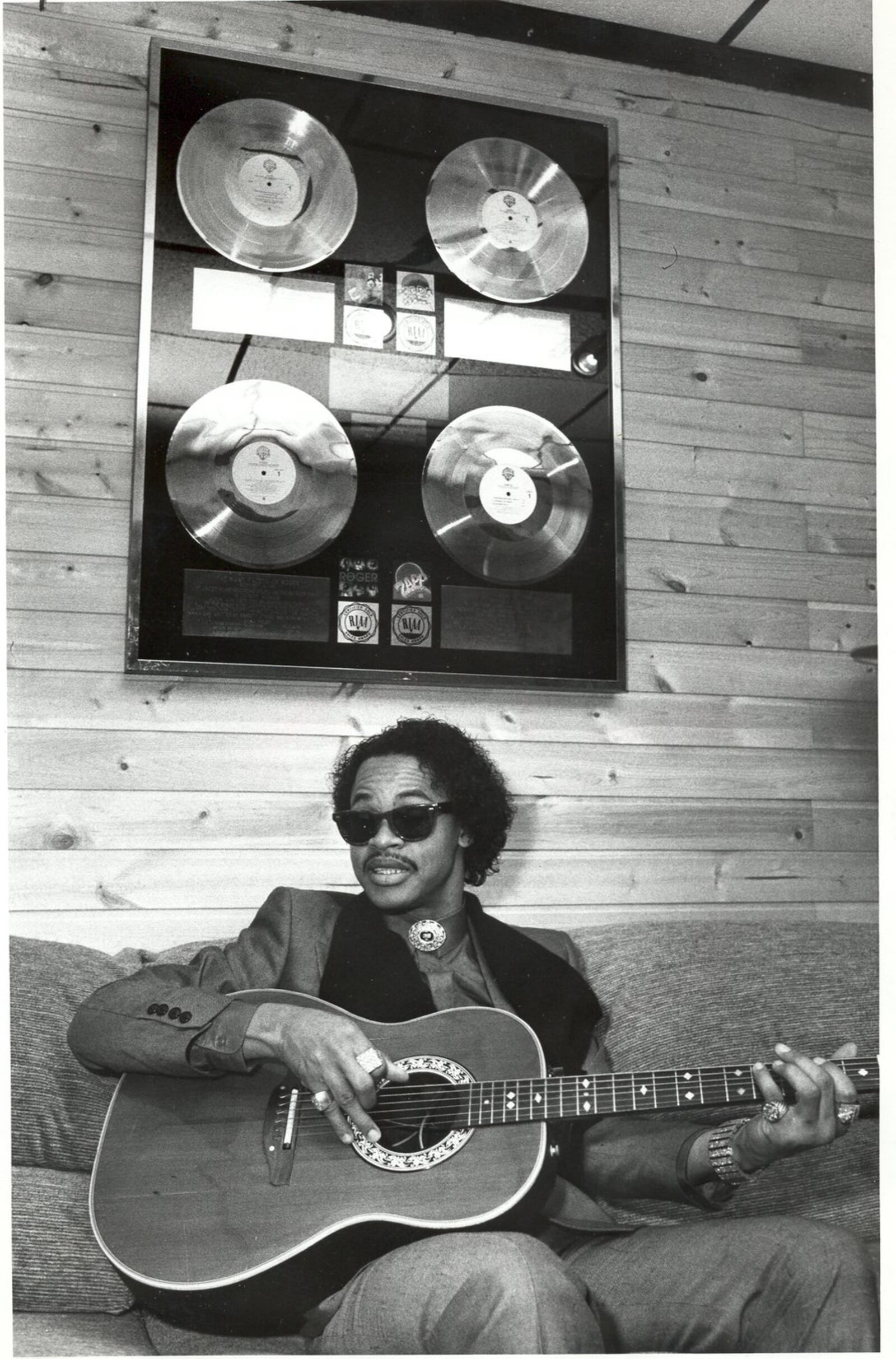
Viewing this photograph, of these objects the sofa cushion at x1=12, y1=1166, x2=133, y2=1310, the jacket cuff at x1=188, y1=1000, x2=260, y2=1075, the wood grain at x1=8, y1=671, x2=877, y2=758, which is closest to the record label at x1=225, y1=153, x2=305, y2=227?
the wood grain at x1=8, y1=671, x2=877, y2=758

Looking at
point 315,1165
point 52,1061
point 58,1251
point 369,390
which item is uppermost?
point 369,390

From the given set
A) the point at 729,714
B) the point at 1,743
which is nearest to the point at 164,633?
the point at 1,743

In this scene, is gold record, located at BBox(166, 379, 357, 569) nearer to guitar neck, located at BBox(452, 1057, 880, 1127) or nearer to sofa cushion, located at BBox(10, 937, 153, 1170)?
sofa cushion, located at BBox(10, 937, 153, 1170)

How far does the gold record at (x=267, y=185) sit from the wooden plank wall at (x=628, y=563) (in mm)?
102

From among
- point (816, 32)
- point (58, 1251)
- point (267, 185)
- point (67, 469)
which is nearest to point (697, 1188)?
point (58, 1251)

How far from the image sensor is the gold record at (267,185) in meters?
1.65

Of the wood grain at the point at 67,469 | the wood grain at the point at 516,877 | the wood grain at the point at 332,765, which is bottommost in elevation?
the wood grain at the point at 516,877

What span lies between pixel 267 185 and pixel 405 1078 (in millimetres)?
1366

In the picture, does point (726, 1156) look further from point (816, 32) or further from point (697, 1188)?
point (816, 32)

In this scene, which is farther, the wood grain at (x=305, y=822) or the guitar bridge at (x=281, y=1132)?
the wood grain at (x=305, y=822)

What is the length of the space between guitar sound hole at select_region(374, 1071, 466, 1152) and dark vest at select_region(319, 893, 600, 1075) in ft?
0.32

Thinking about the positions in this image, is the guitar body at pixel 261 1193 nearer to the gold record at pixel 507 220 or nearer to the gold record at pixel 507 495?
the gold record at pixel 507 495

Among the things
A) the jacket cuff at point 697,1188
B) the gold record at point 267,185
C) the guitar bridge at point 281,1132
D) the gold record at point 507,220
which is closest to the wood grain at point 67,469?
the gold record at point 267,185

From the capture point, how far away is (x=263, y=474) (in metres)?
1.61
